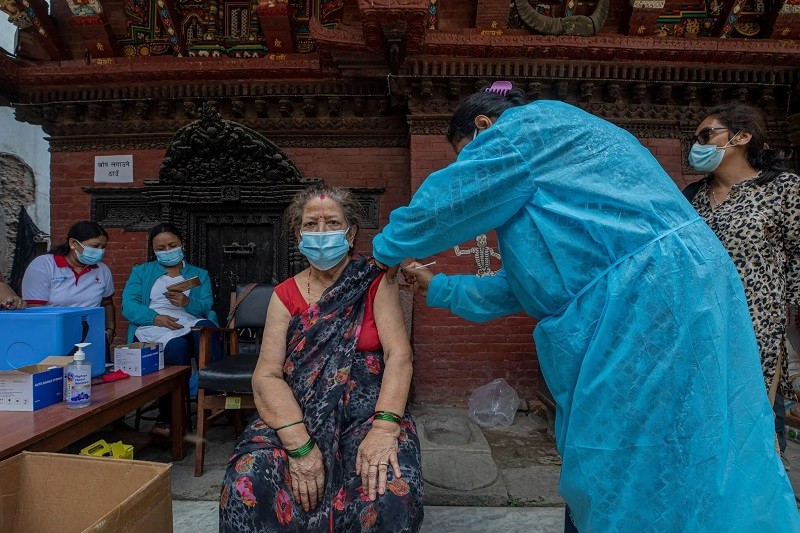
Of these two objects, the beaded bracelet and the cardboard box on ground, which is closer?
the cardboard box on ground

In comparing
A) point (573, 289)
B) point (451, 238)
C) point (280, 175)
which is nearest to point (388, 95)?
point (280, 175)

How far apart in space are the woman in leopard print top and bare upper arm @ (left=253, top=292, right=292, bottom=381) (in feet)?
7.26

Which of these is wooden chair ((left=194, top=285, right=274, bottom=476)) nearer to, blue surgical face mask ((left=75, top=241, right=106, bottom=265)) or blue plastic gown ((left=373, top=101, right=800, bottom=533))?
blue surgical face mask ((left=75, top=241, right=106, bottom=265))

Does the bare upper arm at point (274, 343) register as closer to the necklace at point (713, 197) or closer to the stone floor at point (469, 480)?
the stone floor at point (469, 480)

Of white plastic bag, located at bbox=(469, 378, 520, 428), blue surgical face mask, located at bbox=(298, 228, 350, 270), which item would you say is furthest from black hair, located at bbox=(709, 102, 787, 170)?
white plastic bag, located at bbox=(469, 378, 520, 428)

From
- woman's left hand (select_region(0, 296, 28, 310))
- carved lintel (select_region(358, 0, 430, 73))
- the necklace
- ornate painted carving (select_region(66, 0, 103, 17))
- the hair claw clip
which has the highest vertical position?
ornate painted carving (select_region(66, 0, 103, 17))

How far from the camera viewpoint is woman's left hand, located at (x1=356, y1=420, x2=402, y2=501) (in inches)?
62.6

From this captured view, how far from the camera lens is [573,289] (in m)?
1.27

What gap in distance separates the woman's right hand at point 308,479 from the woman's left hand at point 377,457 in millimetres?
150

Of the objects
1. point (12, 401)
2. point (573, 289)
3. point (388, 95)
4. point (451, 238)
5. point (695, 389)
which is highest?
point (388, 95)

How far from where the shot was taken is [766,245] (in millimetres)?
2105

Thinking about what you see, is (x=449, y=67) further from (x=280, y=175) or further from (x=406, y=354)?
(x=406, y=354)

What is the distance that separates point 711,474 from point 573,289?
57cm

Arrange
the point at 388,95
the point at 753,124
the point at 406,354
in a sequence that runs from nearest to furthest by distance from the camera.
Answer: the point at 406,354 < the point at 753,124 < the point at 388,95
